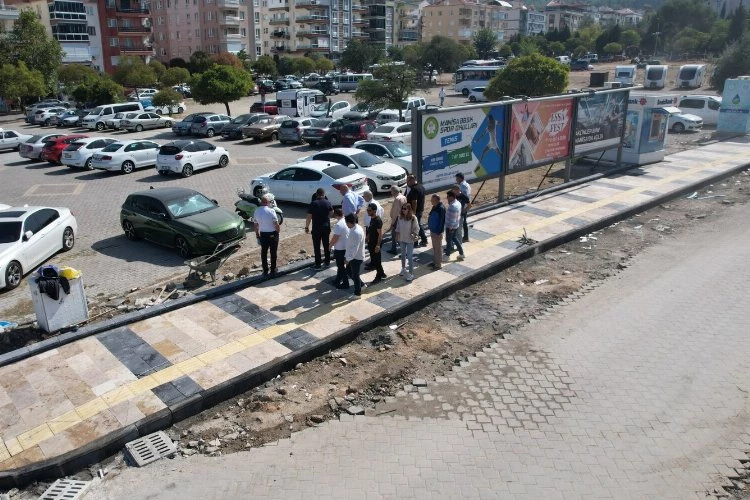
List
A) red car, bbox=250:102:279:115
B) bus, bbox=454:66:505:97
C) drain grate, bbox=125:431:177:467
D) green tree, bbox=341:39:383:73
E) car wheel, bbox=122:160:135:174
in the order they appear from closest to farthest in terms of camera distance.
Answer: drain grate, bbox=125:431:177:467, car wheel, bbox=122:160:135:174, red car, bbox=250:102:279:115, bus, bbox=454:66:505:97, green tree, bbox=341:39:383:73

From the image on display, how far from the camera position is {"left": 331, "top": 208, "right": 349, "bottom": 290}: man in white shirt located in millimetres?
10438

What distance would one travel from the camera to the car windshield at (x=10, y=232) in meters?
12.8

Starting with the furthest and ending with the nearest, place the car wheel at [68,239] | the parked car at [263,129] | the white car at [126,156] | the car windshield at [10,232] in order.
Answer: the parked car at [263,129]
the white car at [126,156]
the car wheel at [68,239]
the car windshield at [10,232]

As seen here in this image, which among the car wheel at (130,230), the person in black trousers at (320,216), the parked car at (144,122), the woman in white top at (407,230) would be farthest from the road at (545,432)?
the parked car at (144,122)

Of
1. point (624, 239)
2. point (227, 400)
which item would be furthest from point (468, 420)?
point (624, 239)

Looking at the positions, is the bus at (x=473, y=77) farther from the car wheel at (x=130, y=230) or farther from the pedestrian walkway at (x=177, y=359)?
the pedestrian walkway at (x=177, y=359)

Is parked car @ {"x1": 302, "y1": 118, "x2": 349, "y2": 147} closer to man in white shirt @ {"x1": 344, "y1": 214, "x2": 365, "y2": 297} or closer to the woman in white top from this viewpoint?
the woman in white top

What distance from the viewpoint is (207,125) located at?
35625 mm

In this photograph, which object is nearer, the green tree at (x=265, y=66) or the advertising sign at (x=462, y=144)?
the advertising sign at (x=462, y=144)

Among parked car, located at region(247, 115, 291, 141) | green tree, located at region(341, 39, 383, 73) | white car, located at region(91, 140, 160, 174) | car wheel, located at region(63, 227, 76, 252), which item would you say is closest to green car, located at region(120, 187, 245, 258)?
car wheel, located at region(63, 227, 76, 252)

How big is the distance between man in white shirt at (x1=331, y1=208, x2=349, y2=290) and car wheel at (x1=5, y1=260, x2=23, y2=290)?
6.70 m

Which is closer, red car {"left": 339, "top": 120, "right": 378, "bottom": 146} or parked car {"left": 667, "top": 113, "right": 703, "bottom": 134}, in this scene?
red car {"left": 339, "top": 120, "right": 378, "bottom": 146}

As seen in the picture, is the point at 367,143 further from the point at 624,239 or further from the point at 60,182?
the point at 60,182

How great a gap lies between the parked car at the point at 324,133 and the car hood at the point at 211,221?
52.0 feet
